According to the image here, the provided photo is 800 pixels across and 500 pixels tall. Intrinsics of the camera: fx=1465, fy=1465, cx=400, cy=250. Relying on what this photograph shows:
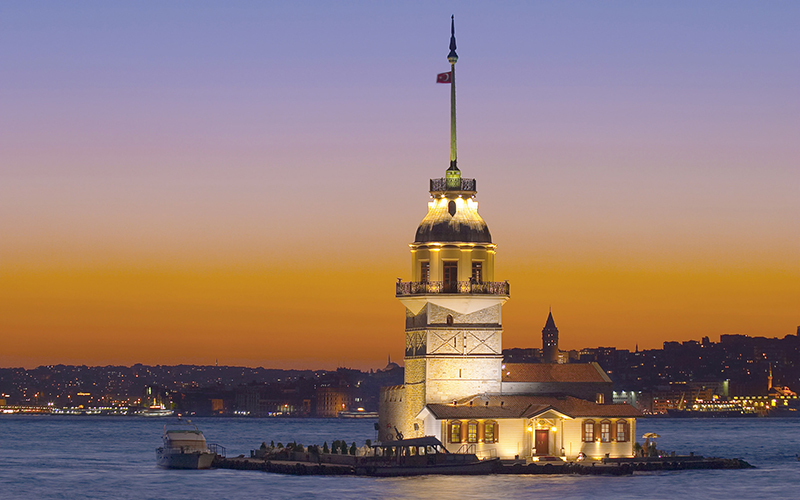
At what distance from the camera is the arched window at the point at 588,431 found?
6831 centimetres

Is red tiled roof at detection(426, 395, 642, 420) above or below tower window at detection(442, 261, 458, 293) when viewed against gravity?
below

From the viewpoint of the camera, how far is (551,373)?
71438 millimetres

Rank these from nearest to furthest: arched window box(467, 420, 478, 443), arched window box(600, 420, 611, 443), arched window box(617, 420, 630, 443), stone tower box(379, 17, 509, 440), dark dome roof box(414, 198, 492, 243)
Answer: arched window box(467, 420, 478, 443), arched window box(600, 420, 611, 443), arched window box(617, 420, 630, 443), stone tower box(379, 17, 509, 440), dark dome roof box(414, 198, 492, 243)

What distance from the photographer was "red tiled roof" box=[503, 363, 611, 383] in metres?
71.0

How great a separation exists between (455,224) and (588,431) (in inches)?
458

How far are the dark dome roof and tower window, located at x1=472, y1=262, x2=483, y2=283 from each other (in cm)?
113

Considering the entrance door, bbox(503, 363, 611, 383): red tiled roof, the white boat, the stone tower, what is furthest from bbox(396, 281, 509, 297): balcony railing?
the white boat

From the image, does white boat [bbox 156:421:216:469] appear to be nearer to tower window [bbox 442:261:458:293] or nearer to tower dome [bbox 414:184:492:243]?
tower window [bbox 442:261:458:293]

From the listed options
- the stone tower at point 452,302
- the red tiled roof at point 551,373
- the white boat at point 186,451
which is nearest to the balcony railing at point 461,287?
the stone tower at point 452,302

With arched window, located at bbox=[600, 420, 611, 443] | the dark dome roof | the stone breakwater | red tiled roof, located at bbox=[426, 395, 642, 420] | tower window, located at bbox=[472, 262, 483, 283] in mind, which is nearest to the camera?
the stone breakwater

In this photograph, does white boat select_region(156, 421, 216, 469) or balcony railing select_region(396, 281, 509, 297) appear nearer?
balcony railing select_region(396, 281, 509, 297)

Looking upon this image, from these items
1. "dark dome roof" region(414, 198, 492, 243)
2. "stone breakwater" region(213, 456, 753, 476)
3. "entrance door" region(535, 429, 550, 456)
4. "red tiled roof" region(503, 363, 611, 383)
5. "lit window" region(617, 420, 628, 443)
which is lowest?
"stone breakwater" region(213, 456, 753, 476)

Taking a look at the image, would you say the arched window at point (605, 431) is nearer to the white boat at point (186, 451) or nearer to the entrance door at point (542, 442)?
the entrance door at point (542, 442)

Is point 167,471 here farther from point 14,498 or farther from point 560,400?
point 560,400
